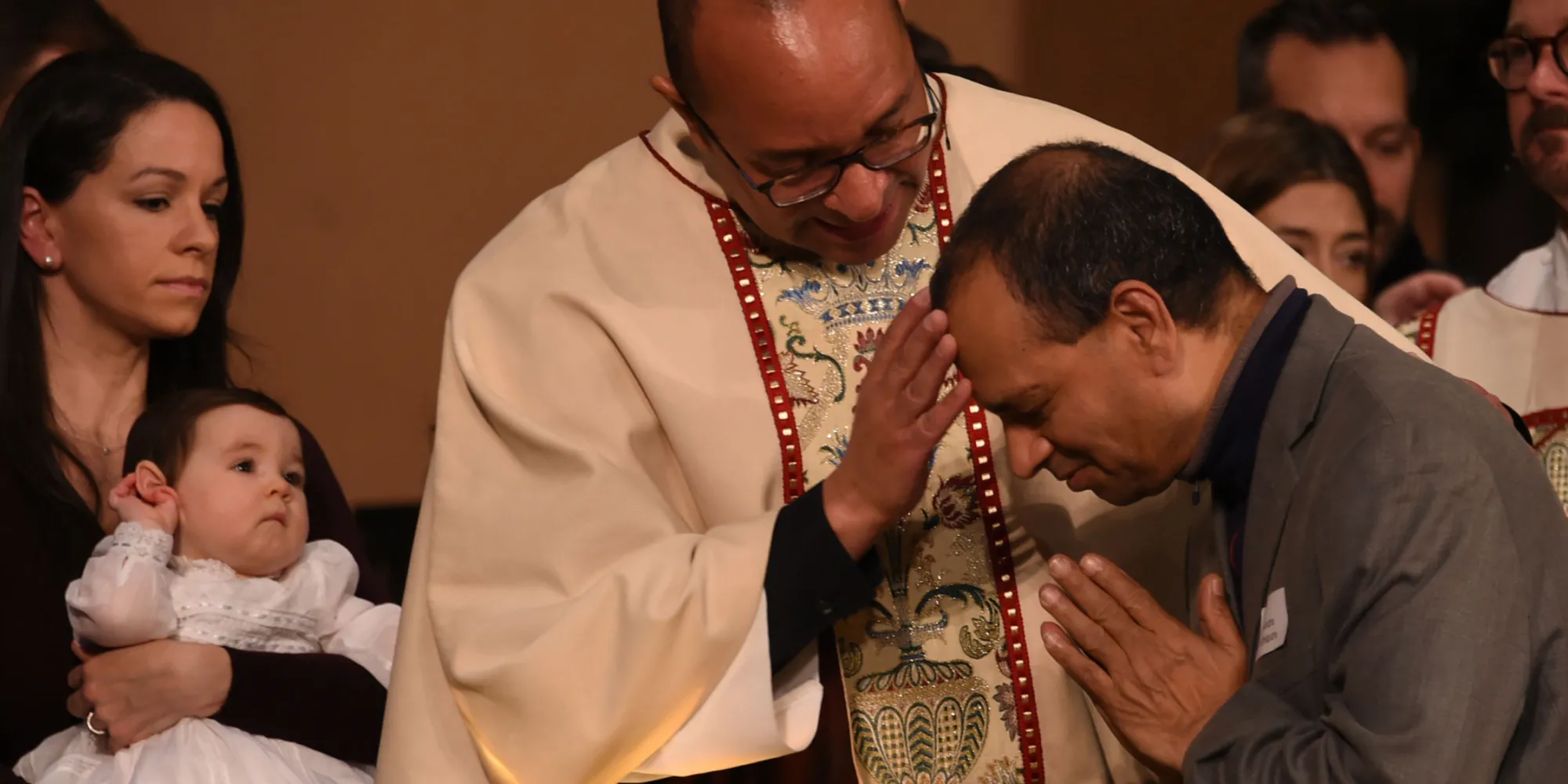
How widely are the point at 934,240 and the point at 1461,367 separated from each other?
1442 mm

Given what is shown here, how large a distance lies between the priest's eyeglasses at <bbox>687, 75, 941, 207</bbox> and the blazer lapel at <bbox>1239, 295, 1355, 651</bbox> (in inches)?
26.0

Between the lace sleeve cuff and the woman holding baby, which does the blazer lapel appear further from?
the lace sleeve cuff

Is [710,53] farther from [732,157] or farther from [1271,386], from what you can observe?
[1271,386]

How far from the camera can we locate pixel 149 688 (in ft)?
9.44

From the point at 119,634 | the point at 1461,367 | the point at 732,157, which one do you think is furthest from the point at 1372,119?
the point at 119,634

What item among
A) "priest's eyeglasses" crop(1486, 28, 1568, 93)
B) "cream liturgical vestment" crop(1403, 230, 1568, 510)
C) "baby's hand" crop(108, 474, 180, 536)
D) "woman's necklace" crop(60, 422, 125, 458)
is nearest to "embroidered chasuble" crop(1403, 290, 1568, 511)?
"cream liturgical vestment" crop(1403, 230, 1568, 510)

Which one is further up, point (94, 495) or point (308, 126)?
point (308, 126)

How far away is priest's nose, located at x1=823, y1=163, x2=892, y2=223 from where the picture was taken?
101 inches

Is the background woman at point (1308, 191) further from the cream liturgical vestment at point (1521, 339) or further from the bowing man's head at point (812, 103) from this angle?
the bowing man's head at point (812, 103)

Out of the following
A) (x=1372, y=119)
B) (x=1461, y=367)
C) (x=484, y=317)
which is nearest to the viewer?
(x=484, y=317)

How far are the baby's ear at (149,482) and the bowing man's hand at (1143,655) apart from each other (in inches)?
61.4

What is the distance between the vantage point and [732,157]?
2680 millimetres

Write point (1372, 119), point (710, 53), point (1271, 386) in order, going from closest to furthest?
point (1271, 386) → point (710, 53) → point (1372, 119)

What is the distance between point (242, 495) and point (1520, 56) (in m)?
2.63
